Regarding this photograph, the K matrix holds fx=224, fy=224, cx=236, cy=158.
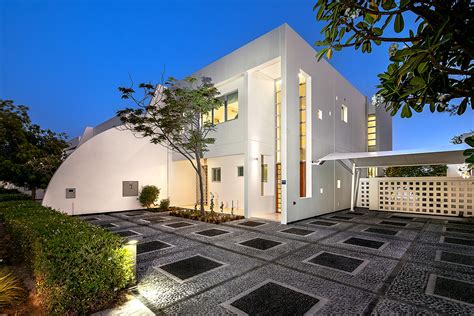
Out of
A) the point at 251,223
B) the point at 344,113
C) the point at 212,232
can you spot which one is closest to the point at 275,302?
the point at 212,232

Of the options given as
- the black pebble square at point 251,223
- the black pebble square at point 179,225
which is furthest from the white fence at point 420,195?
the black pebble square at point 179,225

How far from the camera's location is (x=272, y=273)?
426 cm

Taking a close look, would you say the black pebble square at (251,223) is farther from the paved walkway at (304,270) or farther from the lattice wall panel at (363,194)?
the lattice wall panel at (363,194)

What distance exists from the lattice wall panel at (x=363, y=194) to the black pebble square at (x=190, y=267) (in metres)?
12.1

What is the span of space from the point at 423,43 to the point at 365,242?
6381 mm

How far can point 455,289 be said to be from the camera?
3637 mm

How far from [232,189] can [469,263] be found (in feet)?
31.4

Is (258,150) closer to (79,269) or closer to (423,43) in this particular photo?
(79,269)

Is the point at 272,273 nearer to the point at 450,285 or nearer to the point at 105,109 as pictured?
the point at 450,285

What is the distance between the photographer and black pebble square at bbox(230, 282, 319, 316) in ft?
9.96

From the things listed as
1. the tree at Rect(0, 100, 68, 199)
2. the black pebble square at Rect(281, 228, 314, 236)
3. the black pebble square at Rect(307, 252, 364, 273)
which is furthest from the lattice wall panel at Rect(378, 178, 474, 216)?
the tree at Rect(0, 100, 68, 199)

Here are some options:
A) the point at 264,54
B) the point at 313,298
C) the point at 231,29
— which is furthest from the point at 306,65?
the point at 231,29

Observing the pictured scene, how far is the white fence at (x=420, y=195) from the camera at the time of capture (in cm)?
1081

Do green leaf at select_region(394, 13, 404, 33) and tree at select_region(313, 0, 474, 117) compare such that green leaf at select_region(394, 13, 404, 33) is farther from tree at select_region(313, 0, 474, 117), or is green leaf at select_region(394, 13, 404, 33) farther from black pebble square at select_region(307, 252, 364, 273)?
black pebble square at select_region(307, 252, 364, 273)
